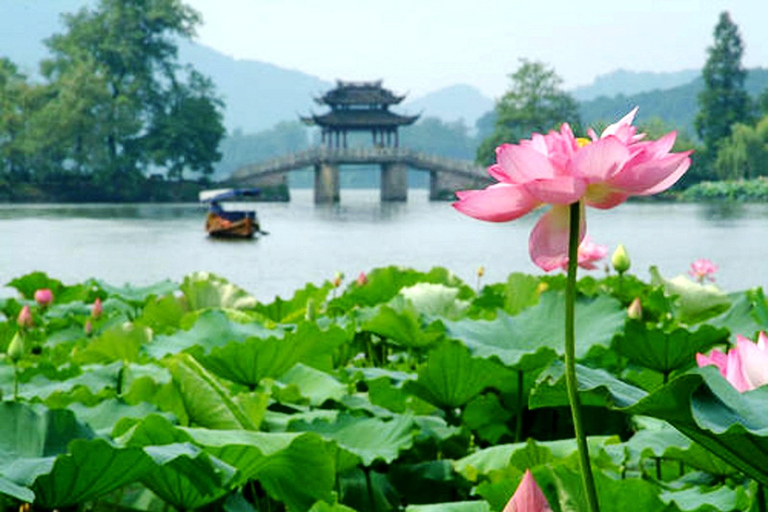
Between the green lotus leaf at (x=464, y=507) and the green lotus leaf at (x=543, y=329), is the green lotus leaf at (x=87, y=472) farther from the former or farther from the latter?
the green lotus leaf at (x=543, y=329)

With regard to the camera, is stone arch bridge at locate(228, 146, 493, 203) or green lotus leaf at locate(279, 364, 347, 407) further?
stone arch bridge at locate(228, 146, 493, 203)

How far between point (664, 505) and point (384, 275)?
169 centimetres

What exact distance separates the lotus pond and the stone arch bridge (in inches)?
1174

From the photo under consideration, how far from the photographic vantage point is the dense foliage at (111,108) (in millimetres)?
27562

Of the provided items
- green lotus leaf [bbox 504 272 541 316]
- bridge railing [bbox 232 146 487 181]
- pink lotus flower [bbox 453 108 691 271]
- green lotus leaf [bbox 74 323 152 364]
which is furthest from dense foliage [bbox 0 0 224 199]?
pink lotus flower [bbox 453 108 691 271]

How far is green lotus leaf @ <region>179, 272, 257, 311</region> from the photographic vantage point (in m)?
2.51

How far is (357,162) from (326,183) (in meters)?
1.18

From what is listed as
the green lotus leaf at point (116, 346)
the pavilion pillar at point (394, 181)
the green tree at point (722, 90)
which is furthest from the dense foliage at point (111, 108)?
the green lotus leaf at point (116, 346)

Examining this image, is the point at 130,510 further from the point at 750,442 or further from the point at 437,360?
the point at 750,442

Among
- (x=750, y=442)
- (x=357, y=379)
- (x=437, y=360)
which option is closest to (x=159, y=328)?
(x=357, y=379)

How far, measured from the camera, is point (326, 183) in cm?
3300

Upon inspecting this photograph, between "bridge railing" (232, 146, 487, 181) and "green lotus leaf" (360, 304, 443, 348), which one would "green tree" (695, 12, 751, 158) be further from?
"green lotus leaf" (360, 304, 443, 348)

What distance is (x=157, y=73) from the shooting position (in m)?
34.3

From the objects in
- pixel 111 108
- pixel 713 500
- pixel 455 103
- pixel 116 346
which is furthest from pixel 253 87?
pixel 713 500
